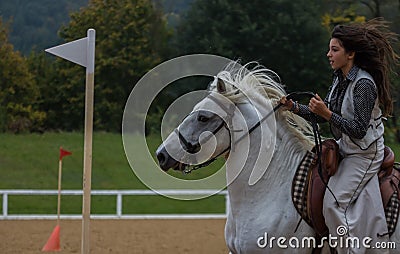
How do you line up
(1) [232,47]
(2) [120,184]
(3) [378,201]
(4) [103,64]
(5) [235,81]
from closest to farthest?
(3) [378,201]
(5) [235,81]
(2) [120,184]
(1) [232,47]
(4) [103,64]

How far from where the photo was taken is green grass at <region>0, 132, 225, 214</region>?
61.8 feet

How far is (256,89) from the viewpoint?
188 inches

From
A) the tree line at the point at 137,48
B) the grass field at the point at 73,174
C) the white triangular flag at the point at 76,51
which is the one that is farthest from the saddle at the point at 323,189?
the tree line at the point at 137,48

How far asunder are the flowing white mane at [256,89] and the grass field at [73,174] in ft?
41.0

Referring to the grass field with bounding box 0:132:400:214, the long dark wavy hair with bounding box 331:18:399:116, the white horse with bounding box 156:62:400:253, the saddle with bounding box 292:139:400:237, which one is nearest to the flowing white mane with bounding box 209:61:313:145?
the white horse with bounding box 156:62:400:253

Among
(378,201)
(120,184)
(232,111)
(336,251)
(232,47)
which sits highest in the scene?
(232,47)

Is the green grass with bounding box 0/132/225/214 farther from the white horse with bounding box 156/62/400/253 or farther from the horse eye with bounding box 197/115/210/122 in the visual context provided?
the horse eye with bounding box 197/115/210/122

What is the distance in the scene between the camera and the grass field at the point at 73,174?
61.8ft

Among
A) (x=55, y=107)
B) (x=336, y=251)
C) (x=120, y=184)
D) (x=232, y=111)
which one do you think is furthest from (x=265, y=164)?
(x=55, y=107)

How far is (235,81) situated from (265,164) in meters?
0.55

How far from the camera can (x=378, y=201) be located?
4.41 m

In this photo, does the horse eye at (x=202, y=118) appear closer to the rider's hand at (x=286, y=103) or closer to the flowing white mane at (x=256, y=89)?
the flowing white mane at (x=256, y=89)

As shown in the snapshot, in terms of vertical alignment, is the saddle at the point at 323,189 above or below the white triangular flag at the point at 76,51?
below

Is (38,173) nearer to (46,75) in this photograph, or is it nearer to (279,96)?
(46,75)
